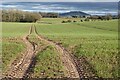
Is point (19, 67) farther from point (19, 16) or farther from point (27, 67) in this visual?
point (19, 16)

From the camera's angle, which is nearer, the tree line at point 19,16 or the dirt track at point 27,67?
the dirt track at point 27,67

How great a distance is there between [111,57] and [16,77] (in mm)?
8026

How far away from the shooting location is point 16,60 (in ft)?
68.8

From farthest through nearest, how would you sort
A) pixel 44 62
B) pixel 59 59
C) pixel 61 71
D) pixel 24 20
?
pixel 24 20 < pixel 59 59 < pixel 44 62 < pixel 61 71

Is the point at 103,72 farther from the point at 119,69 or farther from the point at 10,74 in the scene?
the point at 10,74

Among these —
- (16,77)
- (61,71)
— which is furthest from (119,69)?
(16,77)

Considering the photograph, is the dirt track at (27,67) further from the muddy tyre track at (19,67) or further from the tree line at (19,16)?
the tree line at (19,16)

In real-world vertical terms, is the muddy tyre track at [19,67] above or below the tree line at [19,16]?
below

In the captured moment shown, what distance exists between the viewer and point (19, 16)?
149625 millimetres

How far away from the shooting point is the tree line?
5326 inches

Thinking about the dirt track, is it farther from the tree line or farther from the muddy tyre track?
the tree line

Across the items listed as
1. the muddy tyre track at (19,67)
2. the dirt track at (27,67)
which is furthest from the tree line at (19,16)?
the dirt track at (27,67)

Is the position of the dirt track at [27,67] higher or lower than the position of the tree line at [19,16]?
lower

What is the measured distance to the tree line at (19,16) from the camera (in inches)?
5326
